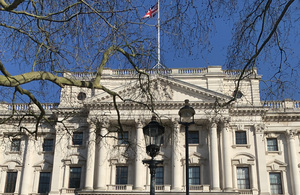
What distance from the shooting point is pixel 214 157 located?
37.1 metres

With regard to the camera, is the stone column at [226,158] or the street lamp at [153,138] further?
the stone column at [226,158]

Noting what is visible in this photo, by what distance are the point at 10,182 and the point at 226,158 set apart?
20.2 m

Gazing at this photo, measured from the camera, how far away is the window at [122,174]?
38.4 meters

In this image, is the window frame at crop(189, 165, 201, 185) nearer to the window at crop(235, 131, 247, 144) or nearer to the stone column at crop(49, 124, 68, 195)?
the window at crop(235, 131, 247, 144)

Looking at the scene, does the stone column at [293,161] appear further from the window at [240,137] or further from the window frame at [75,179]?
the window frame at [75,179]

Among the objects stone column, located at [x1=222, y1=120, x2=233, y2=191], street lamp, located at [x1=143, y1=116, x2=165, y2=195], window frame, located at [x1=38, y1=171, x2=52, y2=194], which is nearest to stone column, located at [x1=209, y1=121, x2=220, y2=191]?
stone column, located at [x1=222, y1=120, x2=233, y2=191]

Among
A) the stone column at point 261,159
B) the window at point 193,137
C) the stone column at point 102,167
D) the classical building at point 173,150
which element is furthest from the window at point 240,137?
the stone column at point 102,167

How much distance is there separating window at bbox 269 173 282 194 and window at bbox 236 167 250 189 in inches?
104

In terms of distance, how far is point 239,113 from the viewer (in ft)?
131

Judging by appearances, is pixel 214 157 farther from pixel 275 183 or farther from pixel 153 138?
pixel 153 138

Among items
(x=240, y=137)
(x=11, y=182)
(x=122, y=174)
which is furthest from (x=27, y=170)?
(x=240, y=137)

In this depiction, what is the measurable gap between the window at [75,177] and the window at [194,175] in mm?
10124

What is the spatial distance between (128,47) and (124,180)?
26.0 metres

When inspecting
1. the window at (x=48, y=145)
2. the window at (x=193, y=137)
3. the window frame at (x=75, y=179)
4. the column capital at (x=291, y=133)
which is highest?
the column capital at (x=291, y=133)
